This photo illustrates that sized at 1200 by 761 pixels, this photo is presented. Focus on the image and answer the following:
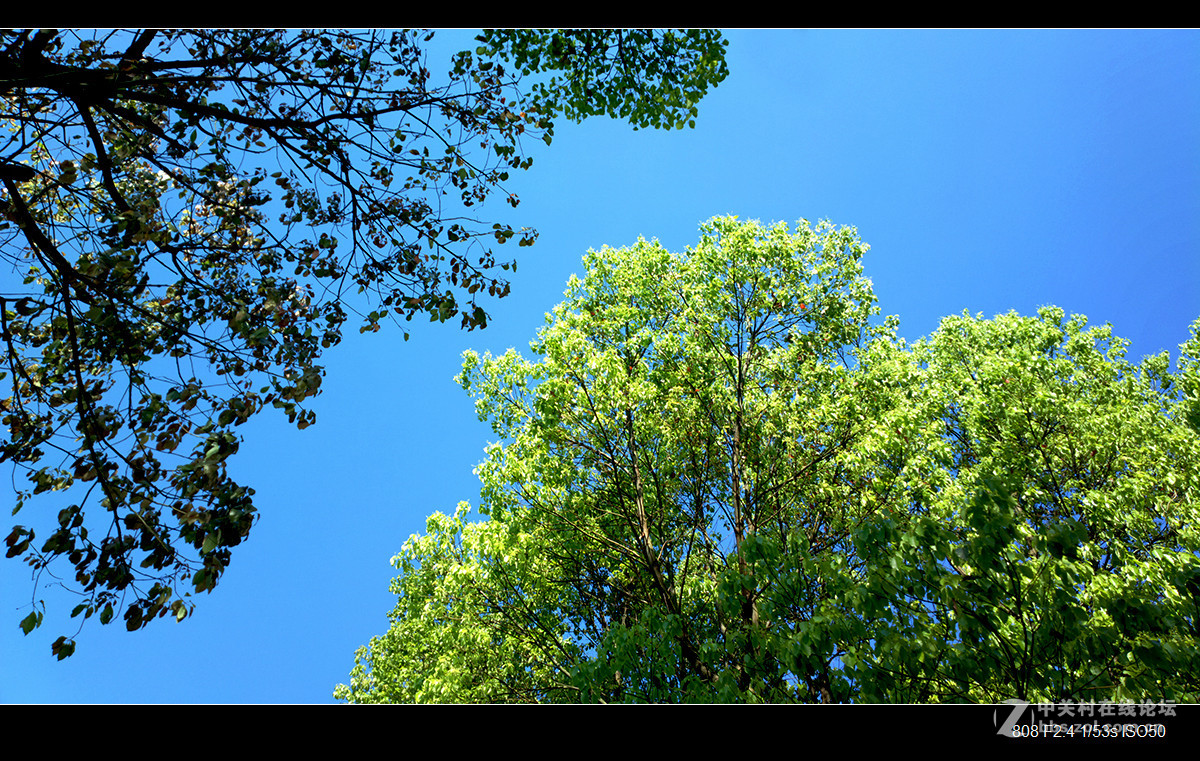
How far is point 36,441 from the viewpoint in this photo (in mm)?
3768

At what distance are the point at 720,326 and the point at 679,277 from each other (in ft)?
4.07

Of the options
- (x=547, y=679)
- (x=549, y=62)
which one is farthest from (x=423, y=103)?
(x=547, y=679)

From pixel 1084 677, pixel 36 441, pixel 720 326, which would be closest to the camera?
pixel 1084 677

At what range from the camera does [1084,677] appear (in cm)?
333

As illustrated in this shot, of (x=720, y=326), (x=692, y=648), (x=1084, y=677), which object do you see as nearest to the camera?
(x=1084, y=677)

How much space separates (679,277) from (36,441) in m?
8.48
